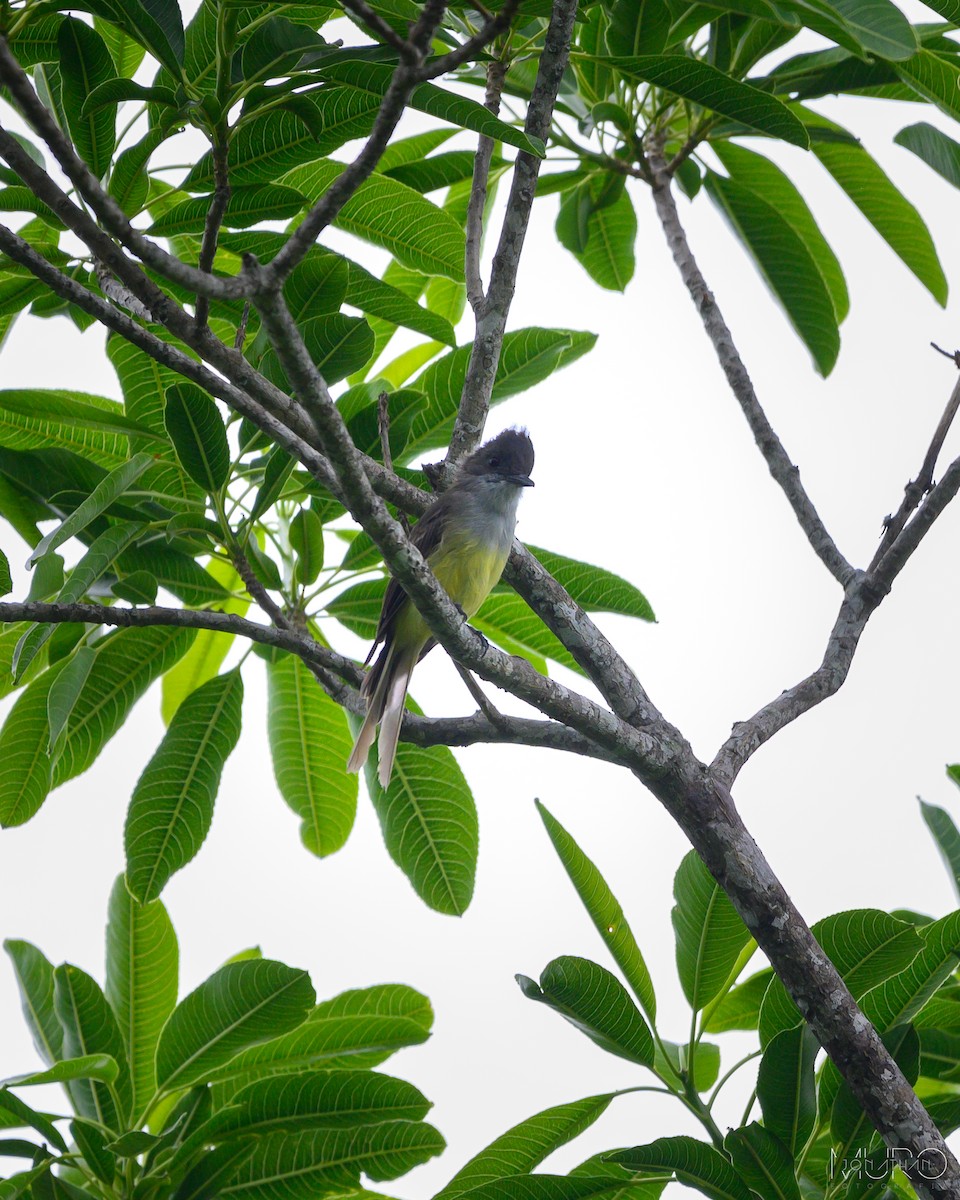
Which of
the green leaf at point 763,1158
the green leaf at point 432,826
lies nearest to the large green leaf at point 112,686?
the green leaf at point 432,826

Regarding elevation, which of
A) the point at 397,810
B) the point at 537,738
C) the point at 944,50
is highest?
the point at 944,50

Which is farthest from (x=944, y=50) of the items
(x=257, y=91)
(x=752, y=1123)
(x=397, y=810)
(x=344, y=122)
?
(x=752, y=1123)

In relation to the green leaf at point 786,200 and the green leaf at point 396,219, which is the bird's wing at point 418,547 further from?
the green leaf at point 786,200

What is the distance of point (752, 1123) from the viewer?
2475 millimetres

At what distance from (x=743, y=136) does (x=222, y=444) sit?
2.22 m

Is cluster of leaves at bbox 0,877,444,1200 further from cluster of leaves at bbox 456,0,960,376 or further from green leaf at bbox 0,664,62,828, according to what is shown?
cluster of leaves at bbox 456,0,960,376

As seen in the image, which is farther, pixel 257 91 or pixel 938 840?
pixel 938 840

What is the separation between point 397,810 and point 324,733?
43 centimetres

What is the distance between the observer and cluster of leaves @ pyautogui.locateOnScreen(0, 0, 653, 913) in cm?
254

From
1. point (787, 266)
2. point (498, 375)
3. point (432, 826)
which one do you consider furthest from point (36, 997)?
point (787, 266)

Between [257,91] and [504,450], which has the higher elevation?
[504,450]

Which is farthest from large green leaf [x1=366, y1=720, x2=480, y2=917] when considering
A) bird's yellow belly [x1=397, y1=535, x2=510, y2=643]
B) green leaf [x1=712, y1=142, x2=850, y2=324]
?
green leaf [x1=712, y1=142, x2=850, y2=324]

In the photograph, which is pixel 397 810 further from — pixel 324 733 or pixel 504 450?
pixel 504 450

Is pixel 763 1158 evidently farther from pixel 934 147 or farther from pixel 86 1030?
pixel 934 147
